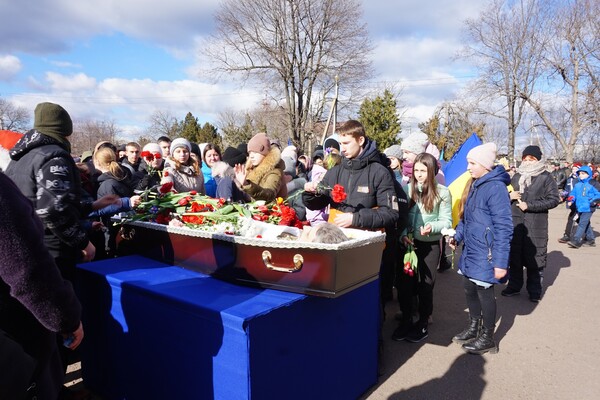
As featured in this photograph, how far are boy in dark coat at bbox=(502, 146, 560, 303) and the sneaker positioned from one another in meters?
2.15

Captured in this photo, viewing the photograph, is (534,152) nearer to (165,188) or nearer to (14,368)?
(165,188)

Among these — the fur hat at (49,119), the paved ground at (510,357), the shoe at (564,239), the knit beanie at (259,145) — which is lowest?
the shoe at (564,239)

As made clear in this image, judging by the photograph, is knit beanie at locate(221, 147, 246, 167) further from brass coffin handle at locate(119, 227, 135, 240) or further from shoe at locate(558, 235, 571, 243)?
shoe at locate(558, 235, 571, 243)

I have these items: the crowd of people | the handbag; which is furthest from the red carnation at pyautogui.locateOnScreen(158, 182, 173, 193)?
the handbag

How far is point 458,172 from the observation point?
19.9 feet

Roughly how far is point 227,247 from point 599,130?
22989mm

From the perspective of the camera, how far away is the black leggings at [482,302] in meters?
3.39

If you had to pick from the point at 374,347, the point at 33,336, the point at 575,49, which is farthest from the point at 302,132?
the point at 33,336

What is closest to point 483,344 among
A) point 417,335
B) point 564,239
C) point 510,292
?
point 417,335

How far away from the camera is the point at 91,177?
4316 millimetres

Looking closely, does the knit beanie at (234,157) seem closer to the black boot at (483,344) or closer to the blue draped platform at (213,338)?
the blue draped platform at (213,338)

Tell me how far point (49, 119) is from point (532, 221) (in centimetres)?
533

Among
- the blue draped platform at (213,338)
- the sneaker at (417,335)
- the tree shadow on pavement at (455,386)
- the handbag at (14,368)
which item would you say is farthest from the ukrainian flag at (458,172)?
the handbag at (14,368)

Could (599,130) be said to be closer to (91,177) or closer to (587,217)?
(587,217)
